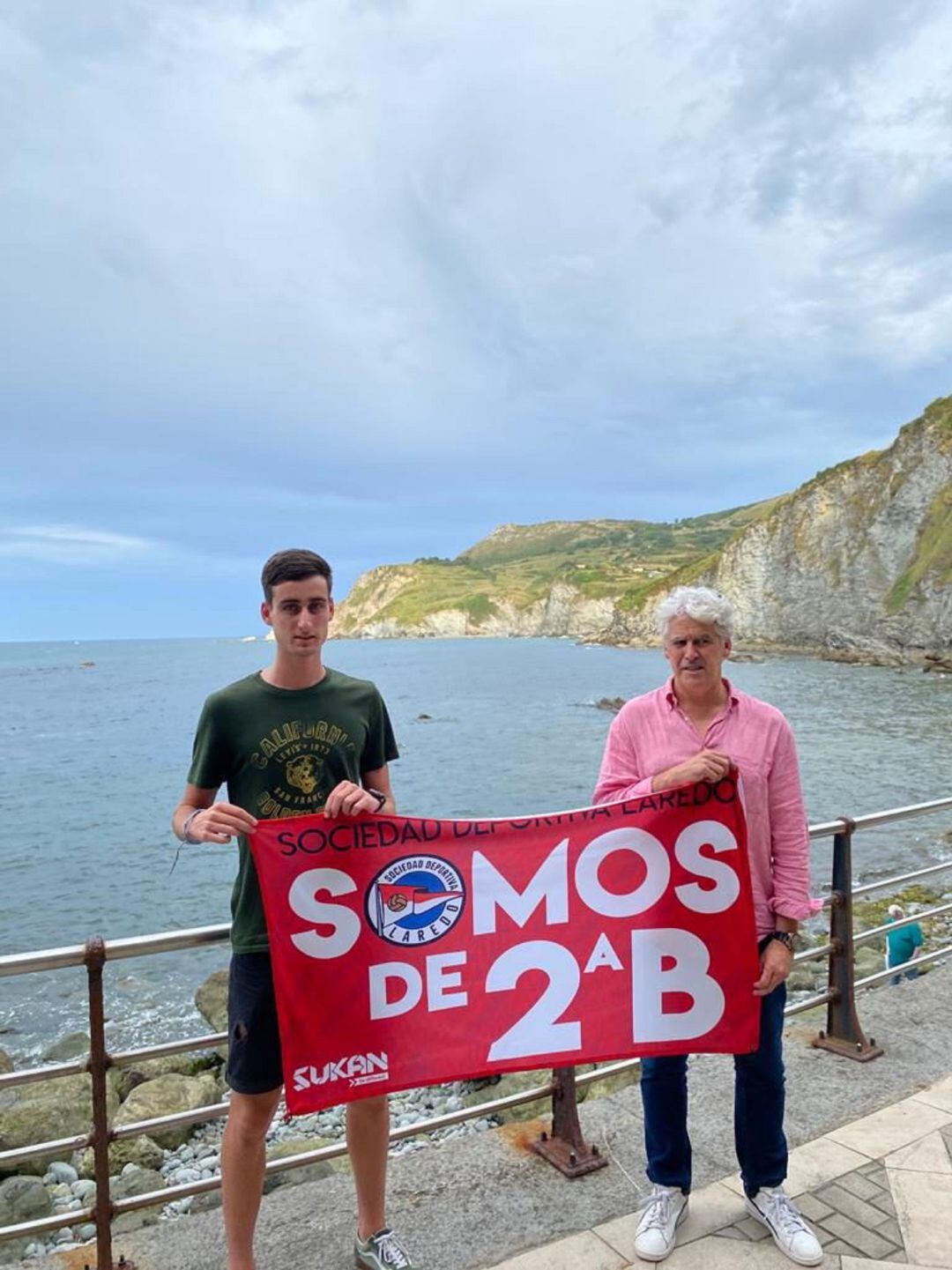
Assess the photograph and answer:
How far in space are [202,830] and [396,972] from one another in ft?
3.23

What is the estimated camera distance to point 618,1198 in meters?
3.58

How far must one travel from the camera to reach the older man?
3.16m

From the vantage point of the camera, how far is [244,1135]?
2.87 meters

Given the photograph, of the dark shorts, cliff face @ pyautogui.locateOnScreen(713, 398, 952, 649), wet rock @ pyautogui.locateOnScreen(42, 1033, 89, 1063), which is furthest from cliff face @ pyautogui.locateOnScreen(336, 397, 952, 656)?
the dark shorts

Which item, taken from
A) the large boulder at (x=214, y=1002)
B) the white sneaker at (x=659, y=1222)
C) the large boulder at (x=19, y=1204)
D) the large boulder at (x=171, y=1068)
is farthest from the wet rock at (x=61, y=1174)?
the white sneaker at (x=659, y=1222)

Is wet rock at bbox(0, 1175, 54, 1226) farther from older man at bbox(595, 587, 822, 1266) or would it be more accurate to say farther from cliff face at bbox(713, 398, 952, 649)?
cliff face at bbox(713, 398, 952, 649)

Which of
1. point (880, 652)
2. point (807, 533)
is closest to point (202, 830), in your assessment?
point (880, 652)

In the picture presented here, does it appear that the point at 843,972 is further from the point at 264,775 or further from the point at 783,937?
the point at 264,775

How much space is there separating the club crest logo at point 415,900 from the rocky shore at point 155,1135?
320cm

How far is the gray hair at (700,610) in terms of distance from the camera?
3.13 metres

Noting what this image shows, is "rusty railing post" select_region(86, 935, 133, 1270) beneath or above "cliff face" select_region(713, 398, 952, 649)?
beneath

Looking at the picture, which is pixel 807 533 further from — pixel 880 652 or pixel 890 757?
pixel 890 757

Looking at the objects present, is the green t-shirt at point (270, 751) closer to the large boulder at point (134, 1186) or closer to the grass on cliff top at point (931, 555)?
the large boulder at point (134, 1186)

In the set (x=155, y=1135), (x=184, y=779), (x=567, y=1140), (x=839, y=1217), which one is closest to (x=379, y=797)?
(x=567, y=1140)
